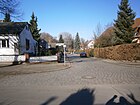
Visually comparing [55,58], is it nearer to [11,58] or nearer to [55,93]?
[11,58]

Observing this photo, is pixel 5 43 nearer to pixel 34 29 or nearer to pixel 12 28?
pixel 12 28

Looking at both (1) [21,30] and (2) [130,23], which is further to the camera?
(2) [130,23]

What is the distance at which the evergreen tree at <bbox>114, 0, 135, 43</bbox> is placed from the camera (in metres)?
37.7

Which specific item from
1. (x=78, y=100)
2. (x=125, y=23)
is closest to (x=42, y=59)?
(x=125, y=23)

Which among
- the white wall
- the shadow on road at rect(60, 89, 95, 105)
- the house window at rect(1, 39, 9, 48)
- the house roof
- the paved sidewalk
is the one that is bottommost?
the shadow on road at rect(60, 89, 95, 105)

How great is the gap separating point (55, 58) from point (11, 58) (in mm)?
7397

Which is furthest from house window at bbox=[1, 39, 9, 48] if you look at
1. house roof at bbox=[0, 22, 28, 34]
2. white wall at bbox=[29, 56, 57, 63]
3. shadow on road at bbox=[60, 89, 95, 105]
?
shadow on road at bbox=[60, 89, 95, 105]

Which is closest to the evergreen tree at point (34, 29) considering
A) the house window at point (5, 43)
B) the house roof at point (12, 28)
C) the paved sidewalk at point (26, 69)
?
the house roof at point (12, 28)

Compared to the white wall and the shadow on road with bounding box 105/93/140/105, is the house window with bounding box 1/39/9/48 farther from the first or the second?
the shadow on road with bounding box 105/93/140/105

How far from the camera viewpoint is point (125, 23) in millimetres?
38219

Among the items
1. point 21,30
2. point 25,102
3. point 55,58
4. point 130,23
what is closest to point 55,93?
point 25,102

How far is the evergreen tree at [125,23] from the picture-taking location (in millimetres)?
37656

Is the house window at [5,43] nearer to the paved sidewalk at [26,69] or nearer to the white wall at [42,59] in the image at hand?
the white wall at [42,59]

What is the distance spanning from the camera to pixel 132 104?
6609 millimetres
